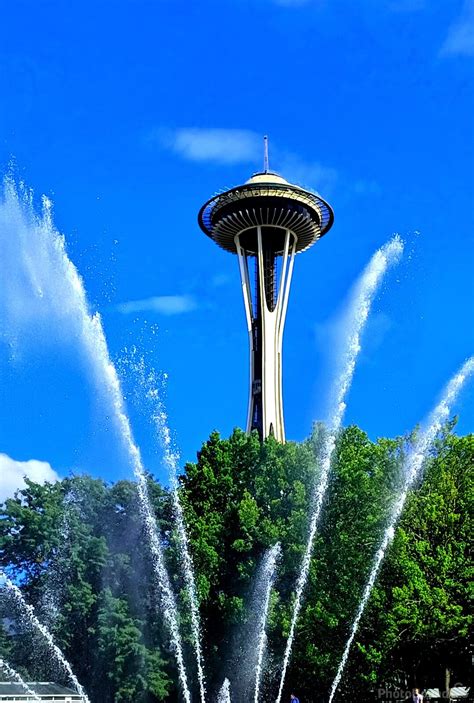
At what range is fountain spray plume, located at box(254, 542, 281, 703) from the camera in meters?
30.5

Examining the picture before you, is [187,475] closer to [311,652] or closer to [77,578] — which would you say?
[77,578]

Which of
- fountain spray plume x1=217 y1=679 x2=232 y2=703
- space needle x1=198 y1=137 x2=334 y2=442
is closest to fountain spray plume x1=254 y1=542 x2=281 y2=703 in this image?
fountain spray plume x1=217 y1=679 x2=232 y2=703

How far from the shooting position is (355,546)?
30969mm

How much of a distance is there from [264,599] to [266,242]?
136ft

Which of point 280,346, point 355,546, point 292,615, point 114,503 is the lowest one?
point 292,615

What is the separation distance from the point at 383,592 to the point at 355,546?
6.57 feet

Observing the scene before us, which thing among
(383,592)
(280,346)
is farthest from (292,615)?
(280,346)

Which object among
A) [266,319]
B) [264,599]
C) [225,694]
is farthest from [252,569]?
[266,319]

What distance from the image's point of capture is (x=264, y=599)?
3084 cm

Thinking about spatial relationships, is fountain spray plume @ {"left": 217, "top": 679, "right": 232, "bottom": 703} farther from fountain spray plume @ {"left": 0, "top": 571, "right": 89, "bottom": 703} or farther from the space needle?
the space needle

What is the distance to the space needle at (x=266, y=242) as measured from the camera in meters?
63.1

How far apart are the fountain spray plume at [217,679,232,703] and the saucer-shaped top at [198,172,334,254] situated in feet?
133

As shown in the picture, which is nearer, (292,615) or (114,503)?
(292,615)

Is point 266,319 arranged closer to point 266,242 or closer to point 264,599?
point 266,242
